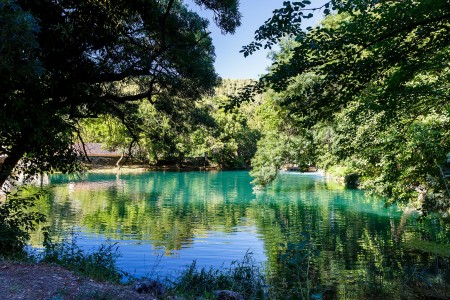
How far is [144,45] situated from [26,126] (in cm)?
419

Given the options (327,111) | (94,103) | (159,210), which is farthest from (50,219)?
(327,111)

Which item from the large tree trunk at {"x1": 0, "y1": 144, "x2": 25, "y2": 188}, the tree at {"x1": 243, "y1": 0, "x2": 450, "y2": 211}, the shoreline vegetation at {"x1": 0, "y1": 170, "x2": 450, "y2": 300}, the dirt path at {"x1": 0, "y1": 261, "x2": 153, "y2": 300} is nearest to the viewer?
the dirt path at {"x1": 0, "y1": 261, "x2": 153, "y2": 300}

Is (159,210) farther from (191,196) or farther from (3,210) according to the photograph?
(3,210)

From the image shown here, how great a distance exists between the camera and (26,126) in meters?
7.19

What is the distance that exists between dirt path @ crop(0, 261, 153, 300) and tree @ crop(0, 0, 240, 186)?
8.17 ft

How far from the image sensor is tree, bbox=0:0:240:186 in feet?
20.6

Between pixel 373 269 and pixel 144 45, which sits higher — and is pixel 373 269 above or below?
below

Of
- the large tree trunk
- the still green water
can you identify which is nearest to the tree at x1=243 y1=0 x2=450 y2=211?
the still green water

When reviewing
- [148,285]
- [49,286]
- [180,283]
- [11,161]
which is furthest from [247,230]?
[49,286]

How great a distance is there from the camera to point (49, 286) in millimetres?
4980

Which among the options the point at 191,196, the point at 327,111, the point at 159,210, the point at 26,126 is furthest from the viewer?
the point at 191,196

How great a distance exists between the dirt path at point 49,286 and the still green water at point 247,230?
2.70 metres

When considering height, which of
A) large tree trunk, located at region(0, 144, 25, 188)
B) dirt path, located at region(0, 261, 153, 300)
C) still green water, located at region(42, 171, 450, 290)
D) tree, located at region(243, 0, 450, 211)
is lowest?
still green water, located at region(42, 171, 450, 290)

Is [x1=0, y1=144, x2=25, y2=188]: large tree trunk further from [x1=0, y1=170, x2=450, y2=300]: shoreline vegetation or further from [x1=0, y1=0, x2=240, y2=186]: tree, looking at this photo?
[x1=0, y1=170, x2=450, y2=300]: shoreline vegetation
